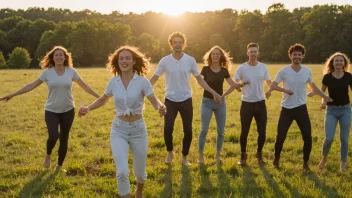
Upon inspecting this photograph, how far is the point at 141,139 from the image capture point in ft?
17.2

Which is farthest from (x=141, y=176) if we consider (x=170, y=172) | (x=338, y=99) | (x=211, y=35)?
(x=211, y=35)

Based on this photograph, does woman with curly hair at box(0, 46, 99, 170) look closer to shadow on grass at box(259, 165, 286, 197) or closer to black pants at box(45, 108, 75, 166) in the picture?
black pants at box(45, 108, 75, 166)

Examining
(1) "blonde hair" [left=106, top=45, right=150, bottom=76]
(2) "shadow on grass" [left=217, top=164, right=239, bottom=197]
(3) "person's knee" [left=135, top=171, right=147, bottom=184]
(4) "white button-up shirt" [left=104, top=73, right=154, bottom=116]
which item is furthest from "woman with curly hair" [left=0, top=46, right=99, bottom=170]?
(2) "shadow on grass" [left=217, top=164, right=239, bottom=197]

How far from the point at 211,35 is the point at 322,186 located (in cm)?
8771

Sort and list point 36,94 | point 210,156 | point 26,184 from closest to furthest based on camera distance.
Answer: point 26,184 < point 210,156 < point 36,94

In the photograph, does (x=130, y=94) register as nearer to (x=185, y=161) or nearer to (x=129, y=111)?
(x=129, y=111)

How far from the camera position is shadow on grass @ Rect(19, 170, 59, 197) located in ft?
20.4

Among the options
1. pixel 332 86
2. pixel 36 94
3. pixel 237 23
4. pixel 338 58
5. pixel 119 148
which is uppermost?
pixel 237 23

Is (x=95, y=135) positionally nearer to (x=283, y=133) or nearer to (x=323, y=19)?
(x=283, y=133)

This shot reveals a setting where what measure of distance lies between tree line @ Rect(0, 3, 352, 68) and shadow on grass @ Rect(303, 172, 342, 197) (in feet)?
231

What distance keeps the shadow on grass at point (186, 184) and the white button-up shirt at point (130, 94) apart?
1.82 meters

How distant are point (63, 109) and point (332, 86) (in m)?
5.28

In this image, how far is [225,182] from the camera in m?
6.72

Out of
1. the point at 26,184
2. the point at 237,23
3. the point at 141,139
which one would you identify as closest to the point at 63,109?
the point at 26,184
